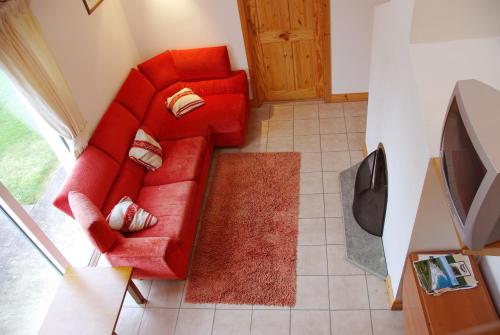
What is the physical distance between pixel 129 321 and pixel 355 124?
2984 mm

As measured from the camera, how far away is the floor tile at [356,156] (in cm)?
381

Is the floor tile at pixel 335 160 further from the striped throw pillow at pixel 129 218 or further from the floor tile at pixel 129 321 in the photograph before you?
the floor tile at pixel 129 321

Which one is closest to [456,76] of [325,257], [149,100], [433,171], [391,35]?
[433,171]

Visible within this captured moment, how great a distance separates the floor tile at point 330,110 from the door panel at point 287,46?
212 millimetres

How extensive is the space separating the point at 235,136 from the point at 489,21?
258 cm

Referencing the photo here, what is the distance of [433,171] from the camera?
174 cm

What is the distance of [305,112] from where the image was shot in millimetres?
4566

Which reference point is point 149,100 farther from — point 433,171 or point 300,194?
point 433,171

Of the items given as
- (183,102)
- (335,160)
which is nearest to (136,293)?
(183,102)

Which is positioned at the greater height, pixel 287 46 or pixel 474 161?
pixel 474 161

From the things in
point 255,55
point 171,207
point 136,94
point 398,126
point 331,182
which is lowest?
point 331,182

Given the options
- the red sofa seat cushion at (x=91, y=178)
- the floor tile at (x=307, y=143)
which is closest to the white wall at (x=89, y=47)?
the red sofa seat cushion at (x=91, y=178)

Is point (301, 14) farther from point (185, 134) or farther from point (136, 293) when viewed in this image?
point (136, 293)

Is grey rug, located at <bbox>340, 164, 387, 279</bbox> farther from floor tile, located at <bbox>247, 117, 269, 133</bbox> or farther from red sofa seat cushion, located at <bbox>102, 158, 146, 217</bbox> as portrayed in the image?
red sofa seat cushion, located at <bbox>102, 158, 146, 217</bbox>
